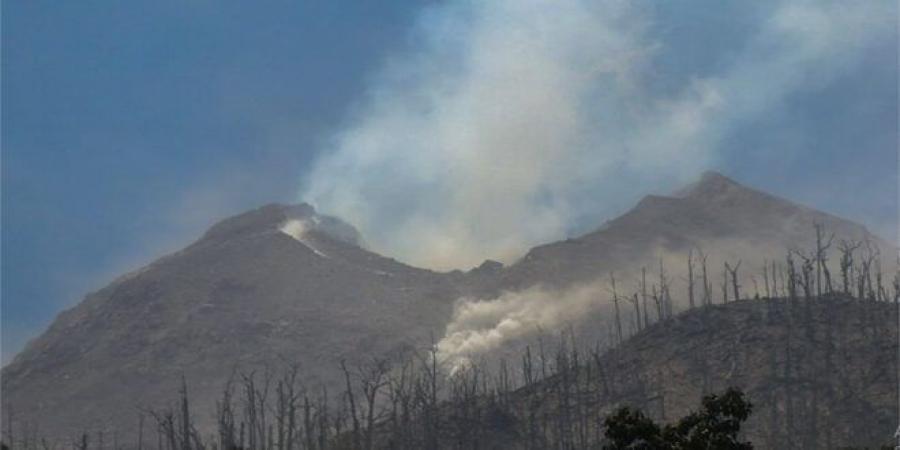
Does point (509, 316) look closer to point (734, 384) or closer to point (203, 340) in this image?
point (203, 340)

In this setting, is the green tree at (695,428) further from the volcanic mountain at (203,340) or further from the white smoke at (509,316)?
the white smoke at (509,316)

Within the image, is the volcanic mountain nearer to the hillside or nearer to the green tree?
the hillside

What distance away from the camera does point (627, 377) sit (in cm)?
9625

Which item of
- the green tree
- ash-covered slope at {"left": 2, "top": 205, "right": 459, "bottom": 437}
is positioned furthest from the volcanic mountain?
the green tree

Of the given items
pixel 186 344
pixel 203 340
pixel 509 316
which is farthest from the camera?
pixel 509 316

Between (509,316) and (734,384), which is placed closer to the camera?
(734,384)

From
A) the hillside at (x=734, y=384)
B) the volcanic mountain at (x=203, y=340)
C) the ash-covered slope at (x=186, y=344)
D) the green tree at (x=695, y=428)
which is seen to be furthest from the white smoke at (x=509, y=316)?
the green tree at (x=695, y=428)

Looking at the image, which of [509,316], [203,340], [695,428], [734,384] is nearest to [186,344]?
[203,340]

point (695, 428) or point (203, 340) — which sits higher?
point (203, 340)

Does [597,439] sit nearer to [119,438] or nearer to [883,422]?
[883,422]

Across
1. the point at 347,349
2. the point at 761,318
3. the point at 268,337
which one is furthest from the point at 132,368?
the point at 761,318

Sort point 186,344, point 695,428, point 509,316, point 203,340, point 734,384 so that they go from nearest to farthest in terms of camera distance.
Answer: point 695,428 < point 734,384 < point 186,344 < point 203,340 < point 509,316

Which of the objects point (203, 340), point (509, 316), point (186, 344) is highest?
point (509, 316)

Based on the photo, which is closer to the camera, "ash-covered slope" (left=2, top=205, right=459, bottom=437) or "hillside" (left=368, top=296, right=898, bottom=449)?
"hillside" (left=368, top=296, right=898, bottom=449)
